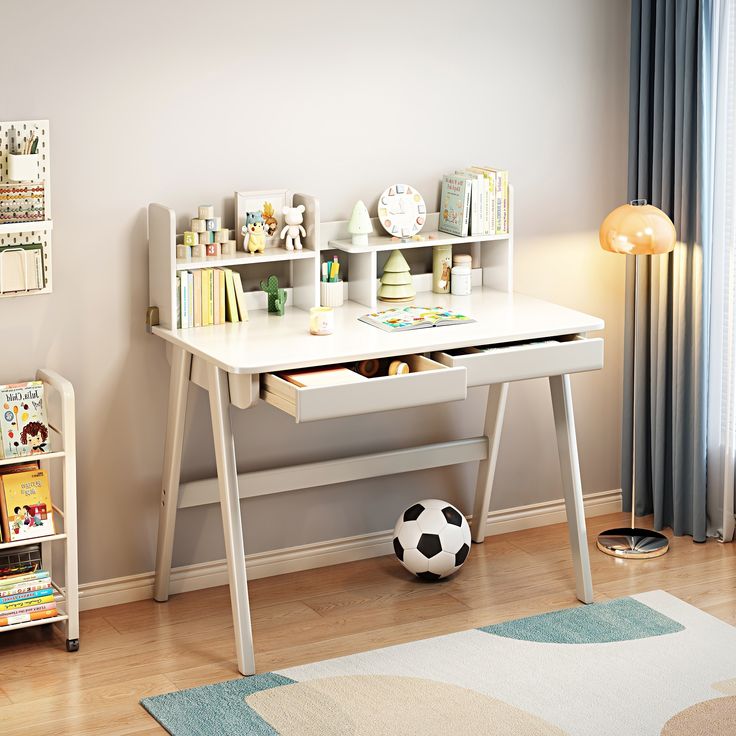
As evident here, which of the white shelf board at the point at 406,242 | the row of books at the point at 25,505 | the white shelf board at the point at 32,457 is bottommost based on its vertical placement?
the row of books at the point at 25,505

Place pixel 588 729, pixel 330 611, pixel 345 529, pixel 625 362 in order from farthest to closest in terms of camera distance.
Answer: pixel 625 362 → pixel 345 529 → pixel 330 611 → pixel 588 729

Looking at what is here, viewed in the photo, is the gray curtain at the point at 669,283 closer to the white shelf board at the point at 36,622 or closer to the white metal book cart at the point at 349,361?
the white metal book cart at the point at 349,361

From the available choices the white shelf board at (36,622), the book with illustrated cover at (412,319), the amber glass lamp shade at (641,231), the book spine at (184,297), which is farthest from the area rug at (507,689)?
the amber glass lamp shade at (641,231)

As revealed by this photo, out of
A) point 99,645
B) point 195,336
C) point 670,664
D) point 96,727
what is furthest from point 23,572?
point 670,664

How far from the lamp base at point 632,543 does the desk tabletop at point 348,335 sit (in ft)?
2.89

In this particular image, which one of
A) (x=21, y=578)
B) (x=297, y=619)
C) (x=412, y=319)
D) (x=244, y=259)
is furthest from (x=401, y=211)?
(x=21, y=578)

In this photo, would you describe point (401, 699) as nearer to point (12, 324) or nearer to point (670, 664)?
point (670, 664)

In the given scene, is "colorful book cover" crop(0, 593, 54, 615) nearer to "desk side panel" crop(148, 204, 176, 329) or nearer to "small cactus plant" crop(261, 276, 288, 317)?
"desk side panel" crop(148, 204, 176, 329)

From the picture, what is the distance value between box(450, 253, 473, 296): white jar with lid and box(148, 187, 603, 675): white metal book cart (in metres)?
0.04

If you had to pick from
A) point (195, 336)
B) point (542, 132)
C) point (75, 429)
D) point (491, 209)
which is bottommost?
point (75, 429)

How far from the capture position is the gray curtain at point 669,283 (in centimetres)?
383

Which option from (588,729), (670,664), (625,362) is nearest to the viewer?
(588,729)

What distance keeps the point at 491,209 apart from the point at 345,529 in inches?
44.7

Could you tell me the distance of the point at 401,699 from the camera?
297 cm
